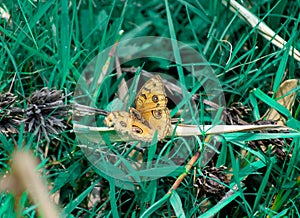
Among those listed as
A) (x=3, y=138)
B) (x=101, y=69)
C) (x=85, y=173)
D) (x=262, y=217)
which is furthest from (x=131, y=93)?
(x=262, y=217)

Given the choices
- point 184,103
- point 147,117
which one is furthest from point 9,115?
point 184,103

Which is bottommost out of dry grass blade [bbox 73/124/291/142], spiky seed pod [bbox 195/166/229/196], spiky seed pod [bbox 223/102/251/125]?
spiky seed pod [bbox 195/166/229/196]

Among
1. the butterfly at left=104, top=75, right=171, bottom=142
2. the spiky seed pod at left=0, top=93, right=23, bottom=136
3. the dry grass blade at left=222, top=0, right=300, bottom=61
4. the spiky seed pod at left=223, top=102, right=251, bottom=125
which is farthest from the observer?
the dry grass blade at left=222, top=0, right=300, bottom=61

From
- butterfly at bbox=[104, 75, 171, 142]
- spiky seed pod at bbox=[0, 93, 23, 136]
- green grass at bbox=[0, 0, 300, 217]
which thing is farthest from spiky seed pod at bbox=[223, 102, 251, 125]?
spiky seed pod at bbox=[0, 93, 23, 136]

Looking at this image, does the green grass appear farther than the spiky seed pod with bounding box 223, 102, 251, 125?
No

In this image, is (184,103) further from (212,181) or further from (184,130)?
(212,181)

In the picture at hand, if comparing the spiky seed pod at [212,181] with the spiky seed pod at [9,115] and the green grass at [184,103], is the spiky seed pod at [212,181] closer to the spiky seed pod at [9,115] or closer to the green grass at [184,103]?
the green grass at [184,103]

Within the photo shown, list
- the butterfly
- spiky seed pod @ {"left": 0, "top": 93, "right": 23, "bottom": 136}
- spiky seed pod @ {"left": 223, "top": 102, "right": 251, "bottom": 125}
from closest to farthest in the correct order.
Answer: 1. the butterfly
2. spiky seed pod @ {"left": 0, "top": 93, "right": 23, "bottom": 136}
3. spiky seed pod @ {"left": 223, "top": 102, "right": 251, "bottom": 125}

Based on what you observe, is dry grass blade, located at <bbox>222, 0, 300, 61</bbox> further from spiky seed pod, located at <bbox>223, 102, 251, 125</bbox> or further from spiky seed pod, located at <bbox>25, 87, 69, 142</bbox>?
spiky seed pod, located at <bbox>25, 87, 69, 142</bbox>
